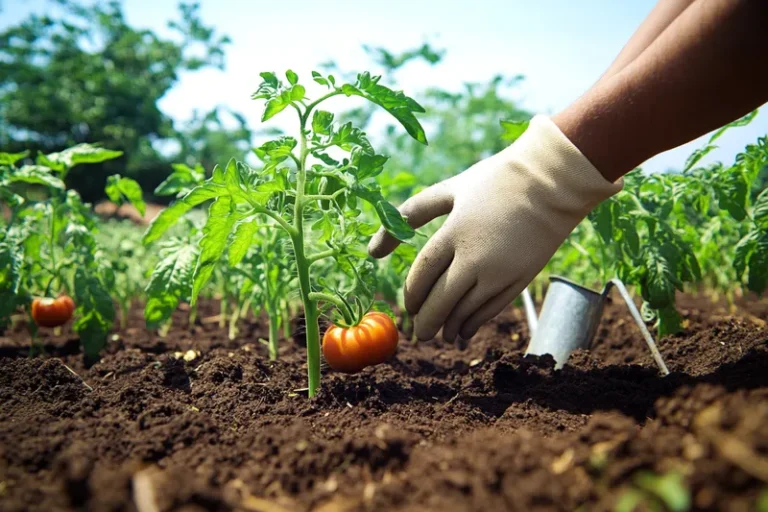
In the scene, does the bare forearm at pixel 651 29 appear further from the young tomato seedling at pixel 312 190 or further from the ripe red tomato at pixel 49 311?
the ripe red tomato at pixel 49 311

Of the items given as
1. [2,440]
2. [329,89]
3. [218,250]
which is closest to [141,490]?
[2,440]

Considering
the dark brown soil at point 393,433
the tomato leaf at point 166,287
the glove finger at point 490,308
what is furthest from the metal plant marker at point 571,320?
the tomato leaf at point 166,287

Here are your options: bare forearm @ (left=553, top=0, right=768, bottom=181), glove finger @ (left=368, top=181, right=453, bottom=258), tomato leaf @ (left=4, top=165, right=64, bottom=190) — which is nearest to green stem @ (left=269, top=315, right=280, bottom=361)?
glove finger @ (left=368, top=181, right=453, bottom=258)

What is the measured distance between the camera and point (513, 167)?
2.06 metres

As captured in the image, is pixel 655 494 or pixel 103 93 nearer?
pixel 655 494

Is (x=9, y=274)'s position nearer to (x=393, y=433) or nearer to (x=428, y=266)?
(x=428, y=266)

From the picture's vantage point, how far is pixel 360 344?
79.1 inches

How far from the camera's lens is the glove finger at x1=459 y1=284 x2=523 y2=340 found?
7.27ft

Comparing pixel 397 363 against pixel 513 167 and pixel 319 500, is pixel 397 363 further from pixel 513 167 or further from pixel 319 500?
pixel 319 500

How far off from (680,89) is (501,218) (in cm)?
70

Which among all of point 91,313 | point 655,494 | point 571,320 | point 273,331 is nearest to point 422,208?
point 571,320

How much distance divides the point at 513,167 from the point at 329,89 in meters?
0.72

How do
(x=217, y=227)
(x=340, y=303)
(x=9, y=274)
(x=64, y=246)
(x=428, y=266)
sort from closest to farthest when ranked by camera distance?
(x=217, y=227)
(x=340, y=303)
(x=428, y=266)
(x=9, y=274)
(x=64, y=246)

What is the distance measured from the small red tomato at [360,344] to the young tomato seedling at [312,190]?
0.06 m
